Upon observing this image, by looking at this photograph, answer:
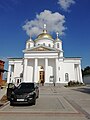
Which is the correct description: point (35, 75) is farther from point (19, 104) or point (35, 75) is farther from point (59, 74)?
point (19, 104)

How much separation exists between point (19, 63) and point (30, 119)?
48.7 metres

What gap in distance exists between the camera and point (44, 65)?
163 ft

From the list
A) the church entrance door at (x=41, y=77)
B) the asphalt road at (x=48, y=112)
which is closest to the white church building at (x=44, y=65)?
the church entrance door at (x=41, y=77)

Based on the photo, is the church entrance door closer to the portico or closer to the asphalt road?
the portico

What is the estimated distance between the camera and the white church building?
47.9m

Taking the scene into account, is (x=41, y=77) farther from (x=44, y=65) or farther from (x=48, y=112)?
(x=48, y=112)

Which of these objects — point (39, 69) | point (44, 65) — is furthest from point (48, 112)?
point (39, 69)

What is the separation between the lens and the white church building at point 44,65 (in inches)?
1886

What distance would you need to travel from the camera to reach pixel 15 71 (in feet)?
178

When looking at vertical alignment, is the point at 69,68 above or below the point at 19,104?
above

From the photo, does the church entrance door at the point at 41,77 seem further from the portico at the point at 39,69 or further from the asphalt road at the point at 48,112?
the asphalt road at the point at 48,112

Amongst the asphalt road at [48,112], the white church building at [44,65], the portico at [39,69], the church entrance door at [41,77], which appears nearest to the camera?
the asphalt road at [48,112]

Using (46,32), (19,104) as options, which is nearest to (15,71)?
(46,32)

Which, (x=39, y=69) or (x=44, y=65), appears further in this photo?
(x=39, y=69)
